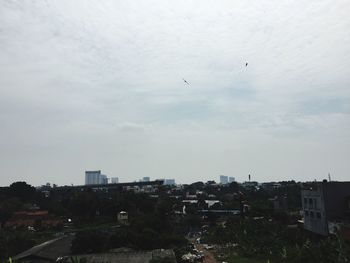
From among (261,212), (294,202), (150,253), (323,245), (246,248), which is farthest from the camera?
(294,202)

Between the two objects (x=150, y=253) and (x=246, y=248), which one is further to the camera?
(x=246, y=248)

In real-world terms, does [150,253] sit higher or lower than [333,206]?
lower

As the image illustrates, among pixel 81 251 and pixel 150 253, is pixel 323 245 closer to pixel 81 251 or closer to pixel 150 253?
pixel 150 253

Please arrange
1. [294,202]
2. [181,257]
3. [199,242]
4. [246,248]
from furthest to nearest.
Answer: [294,202] < [199,242] < [246,248] < [181,257]

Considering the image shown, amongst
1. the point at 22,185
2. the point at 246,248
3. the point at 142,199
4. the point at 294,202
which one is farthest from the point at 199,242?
the point at 22,185

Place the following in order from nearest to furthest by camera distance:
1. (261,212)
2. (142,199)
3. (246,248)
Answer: (246,248)
(261,212)
(142,199)

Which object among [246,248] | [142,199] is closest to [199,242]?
[246,248]

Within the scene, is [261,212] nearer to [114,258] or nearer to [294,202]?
[294,202]

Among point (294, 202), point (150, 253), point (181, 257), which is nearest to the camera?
point (150, 253)

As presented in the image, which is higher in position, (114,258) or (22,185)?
(22,185)
